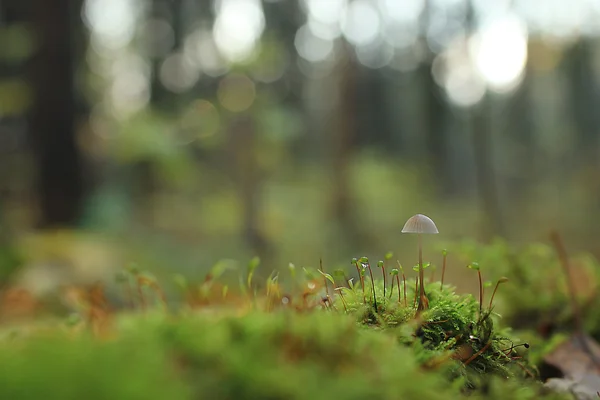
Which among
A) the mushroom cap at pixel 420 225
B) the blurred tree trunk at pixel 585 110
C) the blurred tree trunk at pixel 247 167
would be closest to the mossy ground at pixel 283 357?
the mushroom cap at pixel 420 225

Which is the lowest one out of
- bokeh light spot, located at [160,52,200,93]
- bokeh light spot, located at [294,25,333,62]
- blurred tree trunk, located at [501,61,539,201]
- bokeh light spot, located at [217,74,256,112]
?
blurred tree trunk, located at [501,61,539,201]

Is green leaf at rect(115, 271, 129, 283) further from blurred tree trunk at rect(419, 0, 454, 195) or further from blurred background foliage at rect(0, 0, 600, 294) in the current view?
blurred tree trunk at rect(419, 0, 454, 195)

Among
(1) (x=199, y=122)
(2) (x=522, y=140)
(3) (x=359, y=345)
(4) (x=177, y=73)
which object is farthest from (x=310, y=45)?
(3) (x=359, y=345)

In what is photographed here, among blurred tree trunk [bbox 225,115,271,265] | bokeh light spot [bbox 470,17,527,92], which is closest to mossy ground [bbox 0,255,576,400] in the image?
blurred tree trunk [bbox 225,115,271,265]

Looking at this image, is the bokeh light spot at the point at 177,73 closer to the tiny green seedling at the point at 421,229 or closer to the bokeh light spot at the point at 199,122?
the bokeh light spot at the point at 199,122

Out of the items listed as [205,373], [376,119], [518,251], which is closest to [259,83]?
[518,251]
